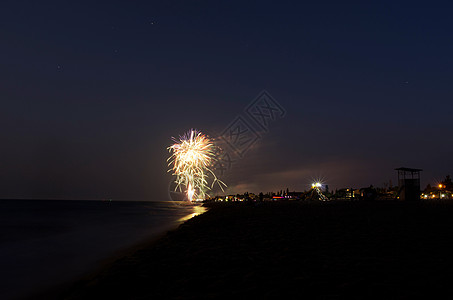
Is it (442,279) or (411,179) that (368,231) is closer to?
(442,279)

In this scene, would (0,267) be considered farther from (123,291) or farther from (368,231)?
(368,231)

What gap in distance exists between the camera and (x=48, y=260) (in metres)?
16.0

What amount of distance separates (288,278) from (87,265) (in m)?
10.8

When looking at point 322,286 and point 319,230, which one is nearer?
point 322,286

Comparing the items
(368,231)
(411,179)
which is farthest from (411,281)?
(411,179)

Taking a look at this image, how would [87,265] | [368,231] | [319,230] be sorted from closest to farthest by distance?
[368,231] < [319,230] < [87,265]

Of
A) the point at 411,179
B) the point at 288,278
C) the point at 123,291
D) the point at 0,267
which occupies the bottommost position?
the point at 0,267

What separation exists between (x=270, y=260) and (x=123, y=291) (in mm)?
3482

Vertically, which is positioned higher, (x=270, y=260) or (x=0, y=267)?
(x=270, y=260)

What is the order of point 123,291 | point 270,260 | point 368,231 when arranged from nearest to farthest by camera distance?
1. point 123,291
2. point 270,260
3. point 368,231

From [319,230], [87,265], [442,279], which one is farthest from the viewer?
[87,265]

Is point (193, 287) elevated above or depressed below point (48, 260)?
above

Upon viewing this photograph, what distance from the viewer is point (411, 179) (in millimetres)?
44094

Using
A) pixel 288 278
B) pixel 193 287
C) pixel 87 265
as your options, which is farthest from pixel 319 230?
pixel 87 265
